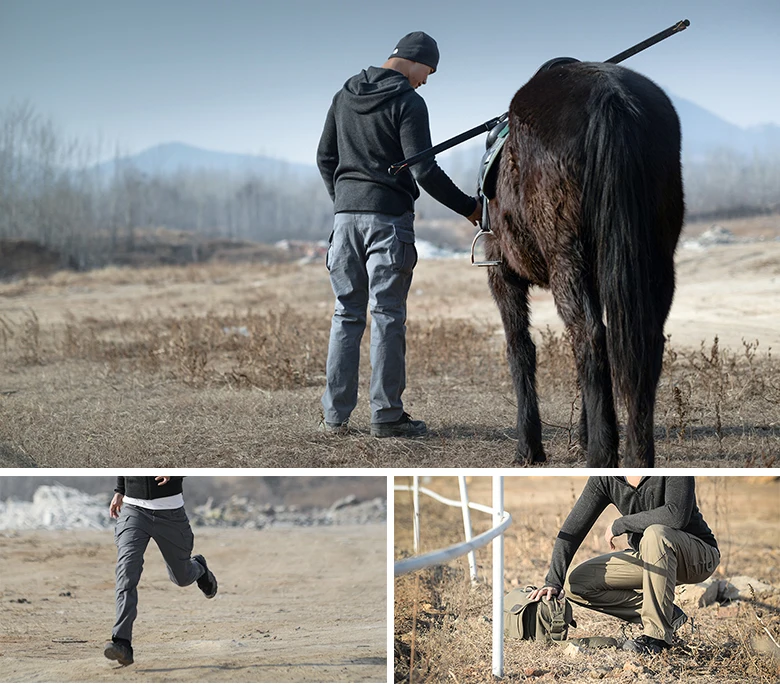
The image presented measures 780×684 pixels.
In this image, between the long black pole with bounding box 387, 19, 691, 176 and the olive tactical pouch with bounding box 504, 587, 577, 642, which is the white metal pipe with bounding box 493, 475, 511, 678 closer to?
the olive tactical pouch with bounding box 504, 587, 577, 642

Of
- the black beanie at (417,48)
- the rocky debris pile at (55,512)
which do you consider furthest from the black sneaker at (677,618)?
the rocky debris pile at (55,512)

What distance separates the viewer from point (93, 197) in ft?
117

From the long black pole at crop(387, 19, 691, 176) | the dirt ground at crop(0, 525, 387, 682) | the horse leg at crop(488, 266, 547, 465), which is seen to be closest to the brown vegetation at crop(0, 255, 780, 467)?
the horse leg at crop(488, 266, 547, 465)

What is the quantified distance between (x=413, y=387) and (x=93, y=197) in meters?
32.4

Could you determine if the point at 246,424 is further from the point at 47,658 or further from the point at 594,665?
the point at 594,665

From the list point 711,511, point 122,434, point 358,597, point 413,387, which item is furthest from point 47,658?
point 711,511

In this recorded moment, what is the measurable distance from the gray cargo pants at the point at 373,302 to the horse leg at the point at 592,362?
42.6 inches

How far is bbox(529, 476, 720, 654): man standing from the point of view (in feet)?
11.1

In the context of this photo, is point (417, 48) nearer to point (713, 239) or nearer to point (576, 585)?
point (576, 585)

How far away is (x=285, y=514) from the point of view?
5.99m

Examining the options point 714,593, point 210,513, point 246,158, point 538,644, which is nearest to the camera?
point 538,644

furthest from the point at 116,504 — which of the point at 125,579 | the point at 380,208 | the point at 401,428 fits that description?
the point at 380,208

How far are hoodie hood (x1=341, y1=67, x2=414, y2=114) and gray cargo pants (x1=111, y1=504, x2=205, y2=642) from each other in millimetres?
2250

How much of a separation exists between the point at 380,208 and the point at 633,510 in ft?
6.52
